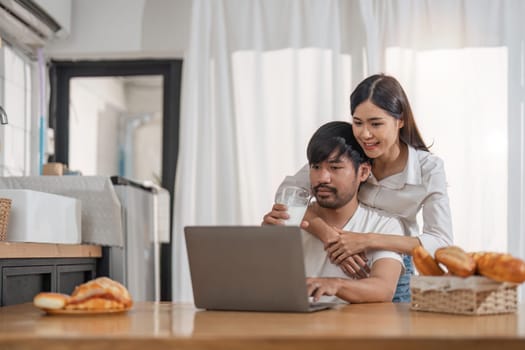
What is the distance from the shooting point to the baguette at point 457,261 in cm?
149

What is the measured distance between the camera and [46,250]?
95.0 inches

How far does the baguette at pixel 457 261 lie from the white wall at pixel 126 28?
2.34 metres

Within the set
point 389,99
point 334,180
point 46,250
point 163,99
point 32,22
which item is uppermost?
point 32,22

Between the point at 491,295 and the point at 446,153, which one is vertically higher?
the point at 446,153

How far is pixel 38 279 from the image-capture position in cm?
238

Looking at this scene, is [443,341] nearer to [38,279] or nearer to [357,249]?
[357,249]

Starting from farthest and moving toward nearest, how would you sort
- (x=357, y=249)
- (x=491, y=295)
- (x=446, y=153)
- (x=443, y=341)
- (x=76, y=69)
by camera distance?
(x=76, y=69) → (x=446, y=153) → (x=357, y=249) → (x=491, y=295) → (x=443, y=341)

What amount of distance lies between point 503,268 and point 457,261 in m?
0.08

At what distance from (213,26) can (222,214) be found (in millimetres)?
852

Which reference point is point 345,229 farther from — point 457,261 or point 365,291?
point 457,261

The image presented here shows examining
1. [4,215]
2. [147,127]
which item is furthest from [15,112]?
[4,215]

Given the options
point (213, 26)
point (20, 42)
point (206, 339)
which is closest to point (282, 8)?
point (213, 26)

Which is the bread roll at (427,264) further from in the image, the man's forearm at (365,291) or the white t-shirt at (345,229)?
the white t-shirt at (345,229)

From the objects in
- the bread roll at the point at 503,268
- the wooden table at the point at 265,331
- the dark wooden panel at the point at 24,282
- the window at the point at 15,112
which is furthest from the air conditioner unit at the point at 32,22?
the bread roll at the point at 503,268
